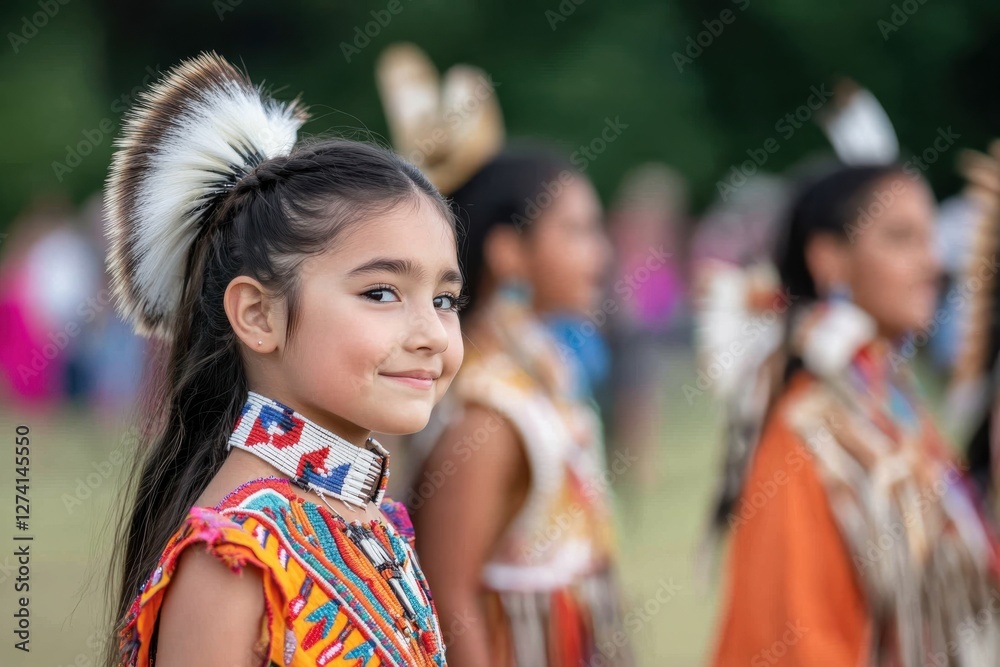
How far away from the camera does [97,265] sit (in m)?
4.74

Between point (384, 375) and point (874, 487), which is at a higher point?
point (384, 375)

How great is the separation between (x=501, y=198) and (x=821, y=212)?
1040 millimetres

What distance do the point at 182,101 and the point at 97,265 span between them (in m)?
3.48

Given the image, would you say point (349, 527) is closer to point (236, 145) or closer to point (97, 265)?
point (236, 145)

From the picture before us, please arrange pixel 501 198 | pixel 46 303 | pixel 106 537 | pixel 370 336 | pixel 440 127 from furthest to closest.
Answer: pixel 46 303 → pixel 106 537 → pixel 440 127 → pixel 501 198 → pixel 370 336

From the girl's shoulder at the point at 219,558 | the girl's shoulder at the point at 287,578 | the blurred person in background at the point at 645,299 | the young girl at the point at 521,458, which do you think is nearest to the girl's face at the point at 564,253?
the young girl at the point at 521,458

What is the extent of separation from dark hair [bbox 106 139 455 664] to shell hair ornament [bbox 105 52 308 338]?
29 mm

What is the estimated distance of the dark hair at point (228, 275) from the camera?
138 cm

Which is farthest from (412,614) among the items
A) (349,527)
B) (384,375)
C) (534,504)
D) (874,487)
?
(874,487)

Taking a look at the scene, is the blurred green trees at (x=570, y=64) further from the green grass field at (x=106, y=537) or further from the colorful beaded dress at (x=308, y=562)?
the colorful beaded dress at (x=308, y=562)

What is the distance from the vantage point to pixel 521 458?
109 inches

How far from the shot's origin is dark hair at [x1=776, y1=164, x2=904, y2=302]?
11.1 ft

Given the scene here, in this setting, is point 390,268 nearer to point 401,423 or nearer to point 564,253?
point 401,423

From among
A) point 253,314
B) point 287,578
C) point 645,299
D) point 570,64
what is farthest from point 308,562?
point 570,64
